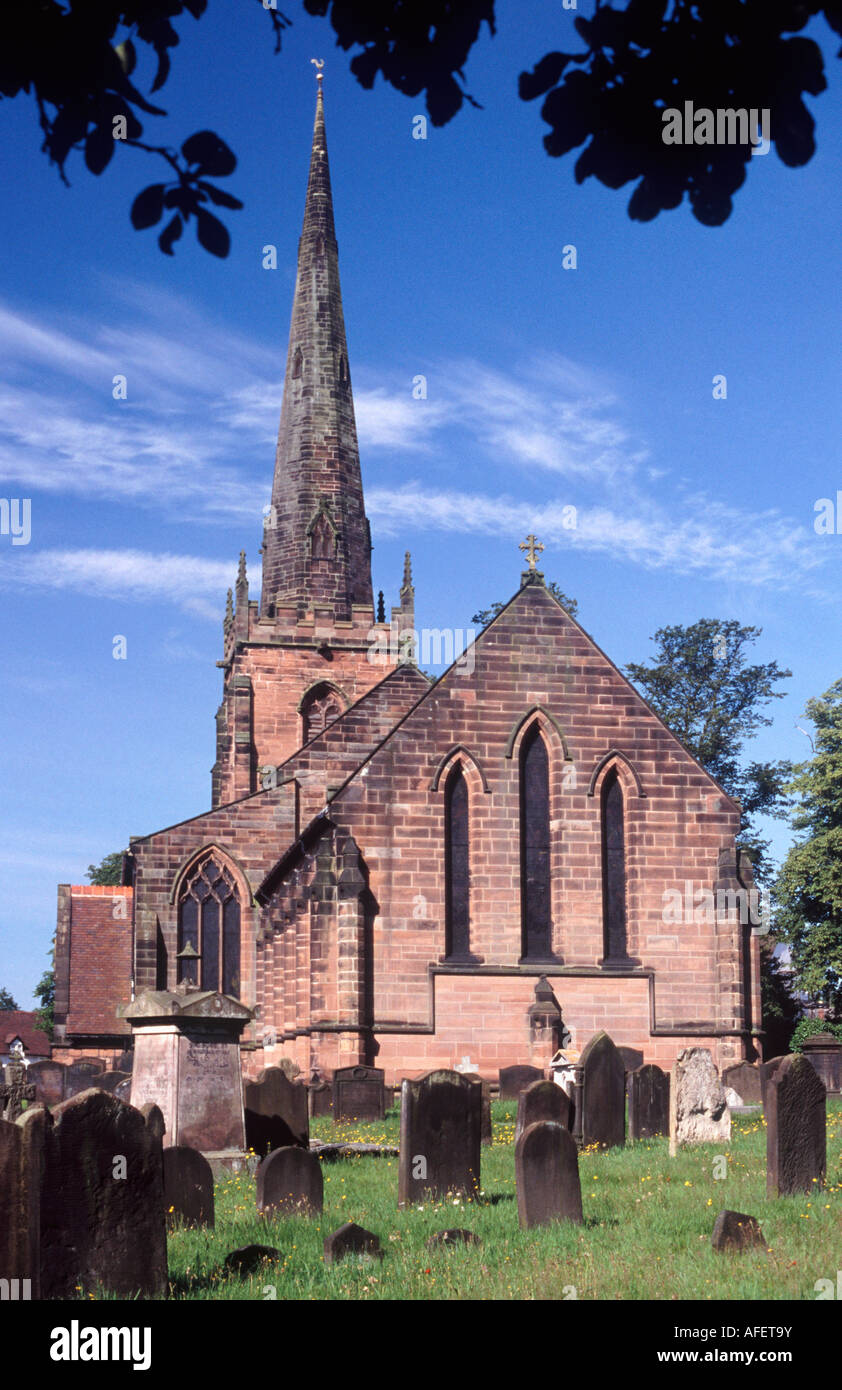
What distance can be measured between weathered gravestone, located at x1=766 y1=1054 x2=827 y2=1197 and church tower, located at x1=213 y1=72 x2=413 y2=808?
32.7m

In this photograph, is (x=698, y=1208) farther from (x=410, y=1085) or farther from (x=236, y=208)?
(x=236, y=208)

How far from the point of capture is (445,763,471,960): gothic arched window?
29.0 meters

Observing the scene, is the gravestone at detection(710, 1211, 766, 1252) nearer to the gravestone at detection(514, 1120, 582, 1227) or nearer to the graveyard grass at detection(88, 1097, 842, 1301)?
the graveyard grass at detection(88, 1097, 842, 1301)

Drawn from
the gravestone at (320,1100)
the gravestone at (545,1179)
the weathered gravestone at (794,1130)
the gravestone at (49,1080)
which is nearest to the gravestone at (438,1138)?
the gravestone at (545,1179)

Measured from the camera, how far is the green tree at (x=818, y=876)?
42.4 metres

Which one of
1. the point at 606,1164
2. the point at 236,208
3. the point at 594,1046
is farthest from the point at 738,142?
the point at 594,1046

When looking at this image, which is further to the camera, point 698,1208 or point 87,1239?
point 698,1208

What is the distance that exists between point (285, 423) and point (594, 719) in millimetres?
24711

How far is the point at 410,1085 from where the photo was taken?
13.4 metres

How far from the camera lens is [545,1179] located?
11.5 m

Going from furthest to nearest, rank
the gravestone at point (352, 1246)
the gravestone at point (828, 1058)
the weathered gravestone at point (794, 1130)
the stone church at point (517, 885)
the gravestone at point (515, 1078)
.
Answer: the stone church at point (517, 885) < the gravestone at point (828, 1058) < the gravestone at point (515, 1078) < the weathered gravestone at point (794, 1130) < the gravestone at point (352, 1246)

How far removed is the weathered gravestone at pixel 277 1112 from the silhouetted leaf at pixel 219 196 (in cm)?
1347

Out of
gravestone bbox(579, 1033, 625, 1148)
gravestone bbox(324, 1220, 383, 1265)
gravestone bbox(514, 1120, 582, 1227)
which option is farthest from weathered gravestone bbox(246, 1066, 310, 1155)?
gravestone bbox(324, 1220, 383, 1265)

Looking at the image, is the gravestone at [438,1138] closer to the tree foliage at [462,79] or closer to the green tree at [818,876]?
the tree foliage at [462,79]
